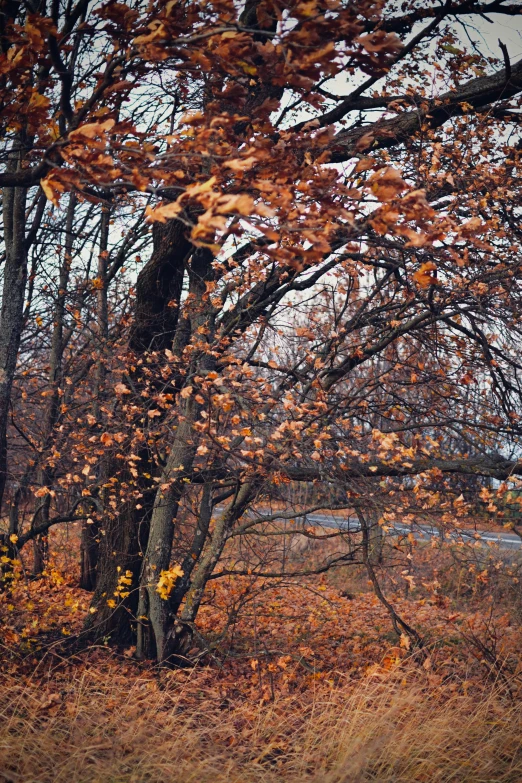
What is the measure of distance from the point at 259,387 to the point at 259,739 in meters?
2.82

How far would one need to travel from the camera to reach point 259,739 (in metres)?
4.52

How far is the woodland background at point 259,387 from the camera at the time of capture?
3.15 metres

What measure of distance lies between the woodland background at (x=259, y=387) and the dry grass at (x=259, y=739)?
0.03 meters

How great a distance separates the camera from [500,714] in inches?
182

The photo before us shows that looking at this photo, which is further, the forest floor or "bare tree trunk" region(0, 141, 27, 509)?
"bare tree trunk" region(0, 141, 27, 509)

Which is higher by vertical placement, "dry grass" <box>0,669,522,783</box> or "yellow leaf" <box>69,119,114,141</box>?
"yellow leaf" <box>69,119,114,141</box>

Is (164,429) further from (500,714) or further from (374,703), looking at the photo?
(500,714)

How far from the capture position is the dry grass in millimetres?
3643

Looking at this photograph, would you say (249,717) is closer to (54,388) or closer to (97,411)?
(97,411)

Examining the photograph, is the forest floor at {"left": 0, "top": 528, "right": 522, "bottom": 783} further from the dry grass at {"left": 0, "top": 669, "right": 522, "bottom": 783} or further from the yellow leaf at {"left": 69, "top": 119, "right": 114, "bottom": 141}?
the yellow leaf at {"left": 69, "top": 119, "right": 114, "bottom": 141}

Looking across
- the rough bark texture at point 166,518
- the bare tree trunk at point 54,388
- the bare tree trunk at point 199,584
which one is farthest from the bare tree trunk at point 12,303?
the bare tree trunk at point 199,584

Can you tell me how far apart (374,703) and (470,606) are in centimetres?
710

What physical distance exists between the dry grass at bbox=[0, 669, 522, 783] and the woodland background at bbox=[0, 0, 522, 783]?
1.1 inches

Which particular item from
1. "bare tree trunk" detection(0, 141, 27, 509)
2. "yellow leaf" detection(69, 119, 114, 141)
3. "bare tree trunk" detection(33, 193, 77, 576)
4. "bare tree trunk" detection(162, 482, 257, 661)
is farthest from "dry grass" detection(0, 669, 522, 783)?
"bare tree trunk" detection(33, 193, 77, 576)
